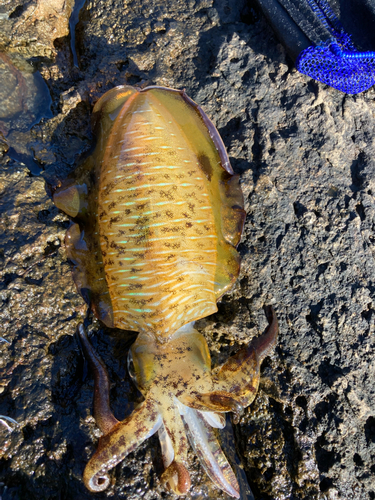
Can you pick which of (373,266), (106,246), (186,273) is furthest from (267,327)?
(106,246)

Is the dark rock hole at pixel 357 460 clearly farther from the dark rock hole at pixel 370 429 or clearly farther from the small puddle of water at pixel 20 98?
the small puddle of water at pixel 20 98

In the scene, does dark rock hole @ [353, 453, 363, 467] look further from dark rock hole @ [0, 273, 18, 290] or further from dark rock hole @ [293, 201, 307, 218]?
dark rock hole @ [0, 273, 18, 290]

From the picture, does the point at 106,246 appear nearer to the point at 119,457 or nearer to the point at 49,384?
the point at 49,384

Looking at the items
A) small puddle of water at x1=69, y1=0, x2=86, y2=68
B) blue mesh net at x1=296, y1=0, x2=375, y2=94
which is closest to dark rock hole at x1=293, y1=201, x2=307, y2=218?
blue mesh net at x1=296, y1=0, x2=375, y2=94

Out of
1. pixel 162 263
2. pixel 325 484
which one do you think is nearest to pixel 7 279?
pixel 162 263

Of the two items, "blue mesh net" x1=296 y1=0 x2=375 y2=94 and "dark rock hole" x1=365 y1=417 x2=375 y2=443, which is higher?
"blue mesh net" x1=296 y1=0 x2=375 y2=94

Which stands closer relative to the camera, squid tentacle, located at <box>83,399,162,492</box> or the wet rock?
squid tentacle, located at <box>83,399,162,492</box>
